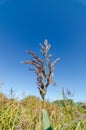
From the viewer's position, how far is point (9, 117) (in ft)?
11.2

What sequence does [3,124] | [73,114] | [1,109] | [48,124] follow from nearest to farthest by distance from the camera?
[48,124], [73,114], [3,124], [1,109]

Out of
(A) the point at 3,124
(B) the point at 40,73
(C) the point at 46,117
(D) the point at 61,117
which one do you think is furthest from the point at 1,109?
(C) the point at 46,117

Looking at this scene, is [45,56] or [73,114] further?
[45,56]

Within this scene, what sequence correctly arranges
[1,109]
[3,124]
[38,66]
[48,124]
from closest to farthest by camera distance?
[48,124] < [3,124] < [1,109] < [38,66]

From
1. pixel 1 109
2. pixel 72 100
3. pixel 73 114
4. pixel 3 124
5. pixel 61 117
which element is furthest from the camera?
pixel 61 117

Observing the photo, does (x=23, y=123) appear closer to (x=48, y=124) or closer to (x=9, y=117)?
(x=9, y=117)

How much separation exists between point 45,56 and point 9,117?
1.20 metres

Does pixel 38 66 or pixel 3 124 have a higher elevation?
pixel 38 66

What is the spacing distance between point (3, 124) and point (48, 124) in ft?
8.40

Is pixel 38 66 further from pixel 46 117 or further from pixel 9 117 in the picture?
pixel 46 117

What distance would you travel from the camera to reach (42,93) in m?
3.88

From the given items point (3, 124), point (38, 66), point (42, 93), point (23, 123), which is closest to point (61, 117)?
point (42, 93)

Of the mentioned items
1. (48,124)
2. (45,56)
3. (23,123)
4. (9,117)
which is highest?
(45,56)

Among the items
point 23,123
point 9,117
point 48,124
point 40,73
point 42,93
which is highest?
point 40,73
